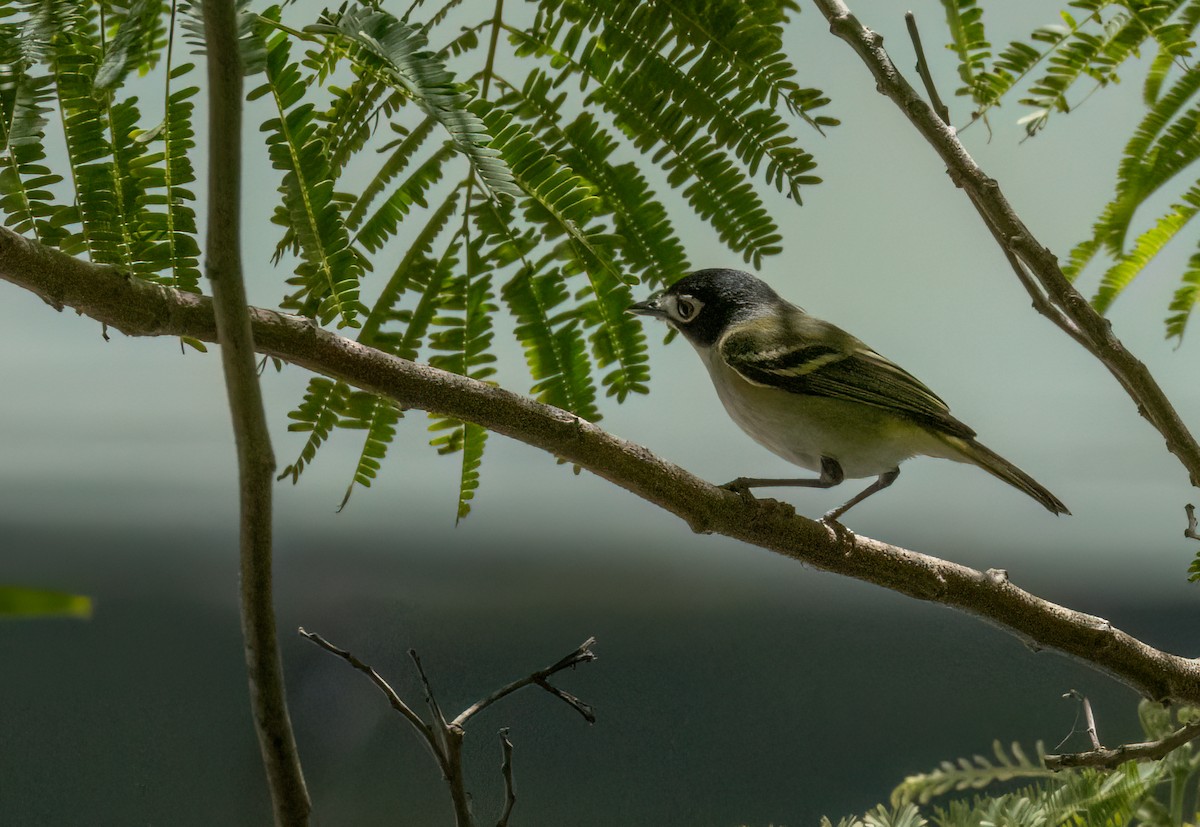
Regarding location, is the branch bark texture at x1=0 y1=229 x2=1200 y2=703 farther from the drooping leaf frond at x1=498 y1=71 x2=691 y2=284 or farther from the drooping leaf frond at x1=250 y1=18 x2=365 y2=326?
the drooping leaf frond at x1=498 y1=71 x2=691 y2=284

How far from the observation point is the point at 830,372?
4.42 feet

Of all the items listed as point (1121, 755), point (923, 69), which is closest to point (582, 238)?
point (923, 69)

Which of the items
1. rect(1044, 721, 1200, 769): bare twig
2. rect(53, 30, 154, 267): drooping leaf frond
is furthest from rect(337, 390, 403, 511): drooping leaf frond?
rect(1044, 721, 1200, 769): bare twig

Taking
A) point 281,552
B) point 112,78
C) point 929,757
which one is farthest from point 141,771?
point 929,757

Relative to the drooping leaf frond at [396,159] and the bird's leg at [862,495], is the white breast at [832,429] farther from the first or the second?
the drooping leaf frond at [396,159]

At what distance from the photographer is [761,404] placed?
1.35m

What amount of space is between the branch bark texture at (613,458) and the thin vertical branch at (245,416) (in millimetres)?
375

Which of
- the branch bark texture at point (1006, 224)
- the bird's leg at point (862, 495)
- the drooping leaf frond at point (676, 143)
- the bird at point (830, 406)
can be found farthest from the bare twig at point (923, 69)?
the bird's leg at point (862, 495)

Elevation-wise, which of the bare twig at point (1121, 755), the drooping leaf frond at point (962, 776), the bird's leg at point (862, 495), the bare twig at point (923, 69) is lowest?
the drooping leaf frond at point (962, 776)

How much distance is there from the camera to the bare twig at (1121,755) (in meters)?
1.05

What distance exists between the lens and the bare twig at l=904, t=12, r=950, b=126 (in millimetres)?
1076

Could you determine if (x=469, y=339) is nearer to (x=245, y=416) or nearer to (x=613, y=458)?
(x=613, y=458)

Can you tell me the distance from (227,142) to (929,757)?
1689 millimetres

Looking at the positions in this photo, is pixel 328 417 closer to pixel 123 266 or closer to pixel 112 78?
pixel 123 266
